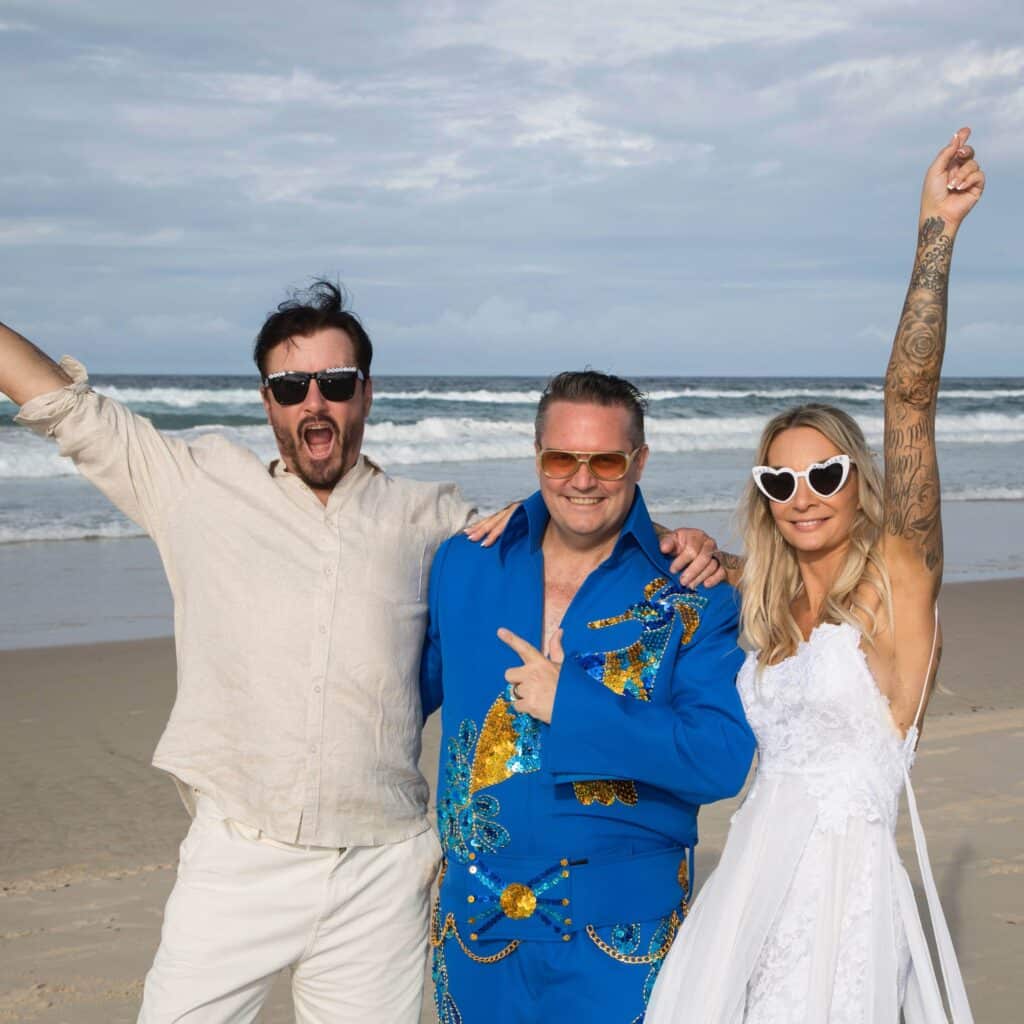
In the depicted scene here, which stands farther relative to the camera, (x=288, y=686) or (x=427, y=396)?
(x=427, y=396)

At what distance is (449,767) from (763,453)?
101 cm

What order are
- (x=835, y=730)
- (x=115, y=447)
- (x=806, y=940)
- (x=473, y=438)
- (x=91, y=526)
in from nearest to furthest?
(x=806, y=940) < (x=835, y=730) < (x=115, y=447) < (x=91, y=526) < (x=473, y=438)

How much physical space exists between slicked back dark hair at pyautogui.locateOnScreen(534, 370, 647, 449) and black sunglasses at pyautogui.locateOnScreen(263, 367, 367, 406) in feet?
1.55

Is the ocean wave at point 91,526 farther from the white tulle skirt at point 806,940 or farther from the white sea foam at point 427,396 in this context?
the white sea foam at point 427,396

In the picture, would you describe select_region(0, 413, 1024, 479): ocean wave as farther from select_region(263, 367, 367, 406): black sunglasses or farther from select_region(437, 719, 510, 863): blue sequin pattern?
select_region(437, 719, 510, 863): blue sequin pattern

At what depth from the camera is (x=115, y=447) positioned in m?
3.27

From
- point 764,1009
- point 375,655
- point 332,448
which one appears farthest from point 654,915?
point 332,448

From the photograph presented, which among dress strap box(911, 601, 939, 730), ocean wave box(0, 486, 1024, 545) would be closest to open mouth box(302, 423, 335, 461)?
dress strap box(911, 601, 939, 730)

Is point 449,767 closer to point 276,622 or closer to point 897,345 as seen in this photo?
point 276,622

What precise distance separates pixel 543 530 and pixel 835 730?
816mm

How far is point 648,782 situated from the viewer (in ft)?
9.37

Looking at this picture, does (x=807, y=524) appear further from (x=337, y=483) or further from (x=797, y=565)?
(x=337, y=483)

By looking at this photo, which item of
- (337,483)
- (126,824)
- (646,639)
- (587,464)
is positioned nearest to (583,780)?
(646,639)

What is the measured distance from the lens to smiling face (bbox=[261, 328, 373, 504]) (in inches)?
130
